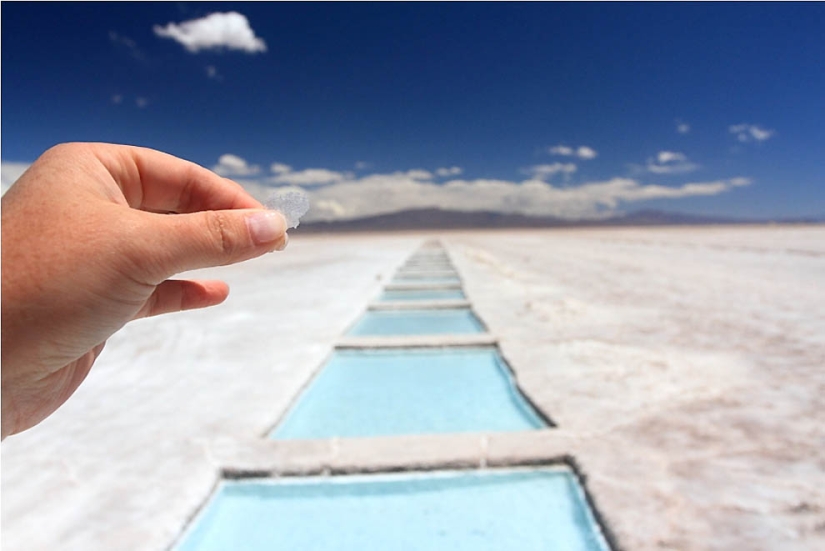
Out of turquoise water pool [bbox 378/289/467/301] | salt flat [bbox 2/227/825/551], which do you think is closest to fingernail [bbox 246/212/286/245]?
salt flat [bbox 2/227/825/551]

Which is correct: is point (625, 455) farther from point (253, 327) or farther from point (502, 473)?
point (253, 327)

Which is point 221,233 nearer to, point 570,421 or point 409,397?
point 570,421

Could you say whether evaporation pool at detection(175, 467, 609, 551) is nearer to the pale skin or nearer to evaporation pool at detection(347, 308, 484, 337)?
the pale skin

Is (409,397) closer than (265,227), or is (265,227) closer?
(265,227)

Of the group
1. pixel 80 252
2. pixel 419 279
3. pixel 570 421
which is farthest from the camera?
pixel 419 279

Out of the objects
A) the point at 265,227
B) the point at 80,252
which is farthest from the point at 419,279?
the point at 80,252

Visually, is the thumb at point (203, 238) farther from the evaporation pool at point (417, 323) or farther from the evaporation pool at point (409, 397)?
the evaporation pool at point (417, 323)

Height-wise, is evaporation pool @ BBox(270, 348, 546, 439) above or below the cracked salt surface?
below

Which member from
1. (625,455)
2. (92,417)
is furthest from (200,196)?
(92,417)
